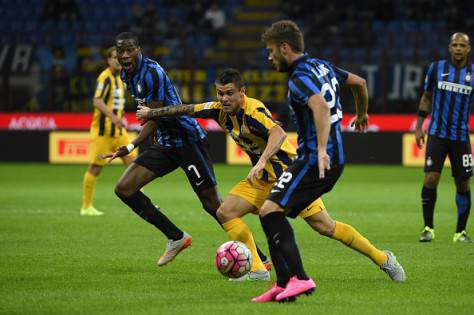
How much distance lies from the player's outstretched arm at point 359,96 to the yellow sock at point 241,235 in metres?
1.20

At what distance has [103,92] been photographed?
13.2m

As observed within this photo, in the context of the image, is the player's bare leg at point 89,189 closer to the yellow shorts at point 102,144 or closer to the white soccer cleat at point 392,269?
the yellow shorts at point 102,144

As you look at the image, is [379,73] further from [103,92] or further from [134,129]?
[103,92]

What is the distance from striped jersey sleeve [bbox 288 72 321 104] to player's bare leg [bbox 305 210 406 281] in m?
1.33

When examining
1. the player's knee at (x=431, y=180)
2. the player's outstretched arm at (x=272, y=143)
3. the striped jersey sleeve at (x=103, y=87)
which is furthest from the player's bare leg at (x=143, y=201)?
the striped jersey sleeve at (x=103, y=87)

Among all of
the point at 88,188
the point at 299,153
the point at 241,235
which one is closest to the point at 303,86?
the point at 299,153

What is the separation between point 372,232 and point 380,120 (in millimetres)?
11687

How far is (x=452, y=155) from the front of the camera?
10344 mm

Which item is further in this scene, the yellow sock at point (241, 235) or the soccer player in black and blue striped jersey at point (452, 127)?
the soccer player in black and blue striped jersey at point (452, 127)

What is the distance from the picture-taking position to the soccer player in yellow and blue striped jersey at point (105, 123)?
13.1 metres

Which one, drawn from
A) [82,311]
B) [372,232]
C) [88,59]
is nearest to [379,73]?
[88,59]

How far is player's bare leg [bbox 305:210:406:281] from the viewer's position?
24.3ft

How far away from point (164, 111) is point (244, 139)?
719mm

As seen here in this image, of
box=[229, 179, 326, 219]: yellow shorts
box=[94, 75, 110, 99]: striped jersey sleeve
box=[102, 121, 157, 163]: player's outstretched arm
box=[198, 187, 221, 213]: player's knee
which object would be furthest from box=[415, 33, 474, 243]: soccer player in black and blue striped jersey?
box=[94, 75, 110, 99]: striped jersey sleeve
